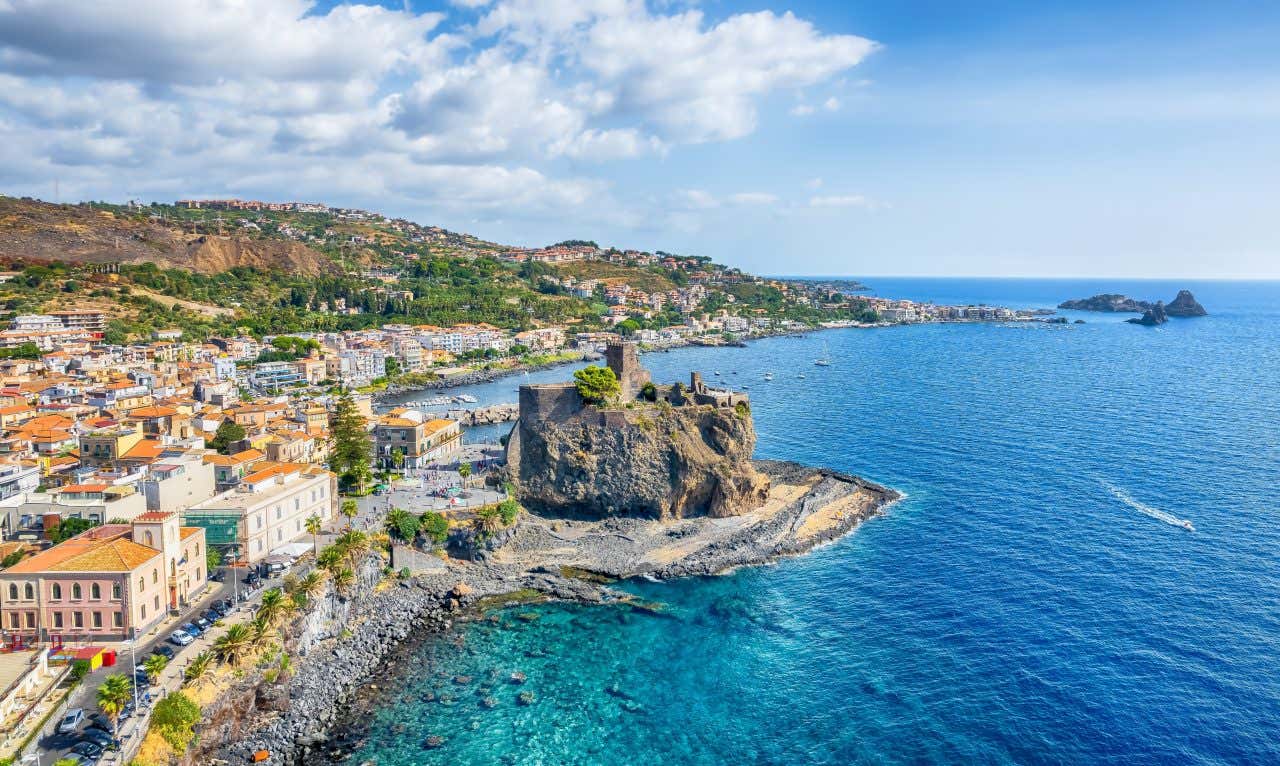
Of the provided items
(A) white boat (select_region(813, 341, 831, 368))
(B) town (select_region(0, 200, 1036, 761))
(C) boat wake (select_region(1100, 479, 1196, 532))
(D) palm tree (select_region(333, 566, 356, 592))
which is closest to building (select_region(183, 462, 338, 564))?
(B) town (select_region(0, 200, 1036, 761))

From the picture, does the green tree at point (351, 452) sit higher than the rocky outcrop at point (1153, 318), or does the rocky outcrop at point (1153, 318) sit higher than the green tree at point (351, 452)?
the rocky outcrop at point (1153, 318)

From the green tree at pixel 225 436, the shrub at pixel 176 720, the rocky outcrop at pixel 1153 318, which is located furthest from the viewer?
the rocky outcrop at pixel 1153 318

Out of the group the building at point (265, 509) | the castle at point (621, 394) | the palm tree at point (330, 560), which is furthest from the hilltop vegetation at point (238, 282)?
the palm tree at point (330, 560)

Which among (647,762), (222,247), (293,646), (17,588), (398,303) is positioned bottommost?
(647,762)

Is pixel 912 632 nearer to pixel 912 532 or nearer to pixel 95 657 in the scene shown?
pixel 912 532

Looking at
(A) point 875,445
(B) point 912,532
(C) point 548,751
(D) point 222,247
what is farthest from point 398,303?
(C) point 548,751

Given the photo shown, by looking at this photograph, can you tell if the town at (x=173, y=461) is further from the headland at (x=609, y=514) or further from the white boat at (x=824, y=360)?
the white boat at (x=824, y=360)

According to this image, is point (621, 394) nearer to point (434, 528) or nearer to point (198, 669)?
point (434, 528)

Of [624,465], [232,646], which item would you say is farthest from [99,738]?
[624,465]
